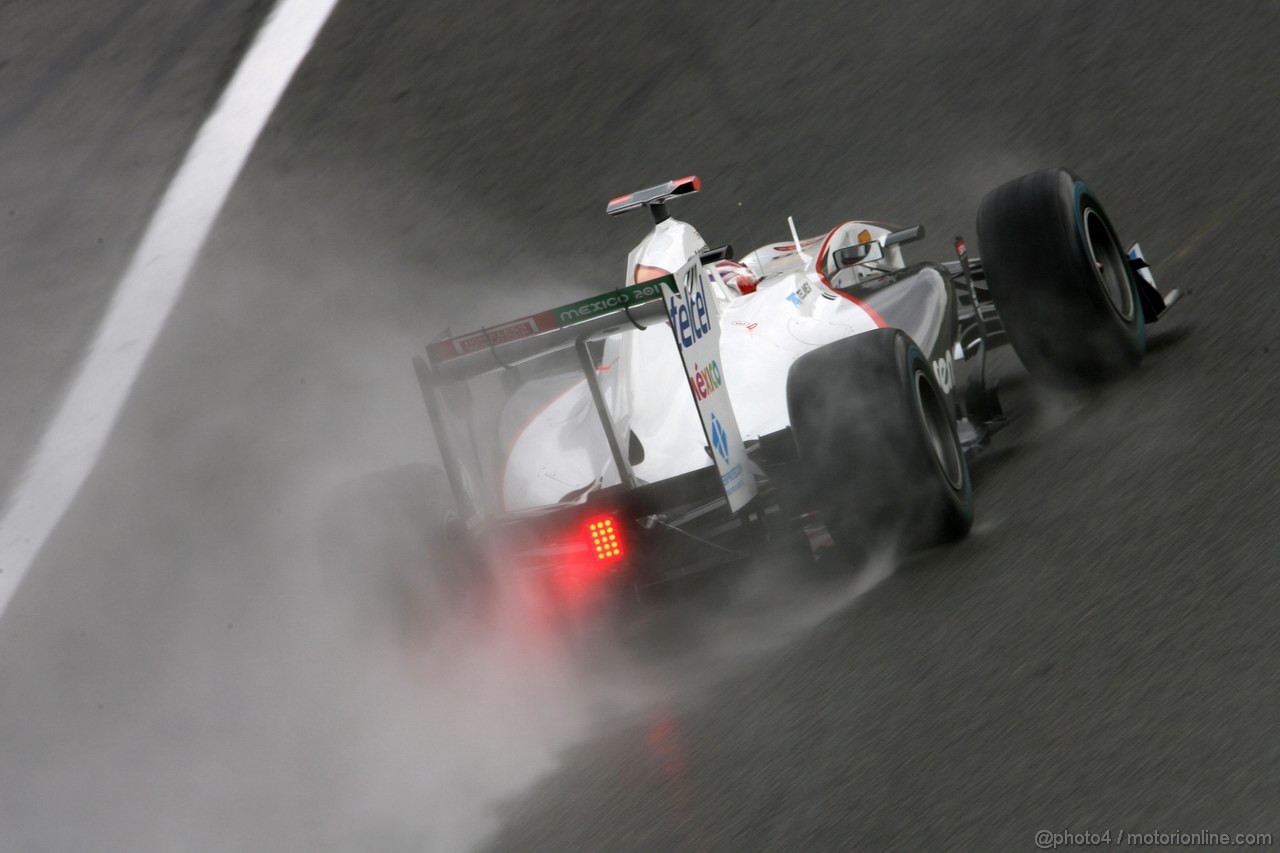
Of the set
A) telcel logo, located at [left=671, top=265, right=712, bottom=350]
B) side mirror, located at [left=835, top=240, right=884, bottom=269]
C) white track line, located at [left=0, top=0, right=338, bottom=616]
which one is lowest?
telcel logo, located at [left=671, top=265, right=712, bottom=350]

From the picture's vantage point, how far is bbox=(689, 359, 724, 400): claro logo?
5426 millimetres

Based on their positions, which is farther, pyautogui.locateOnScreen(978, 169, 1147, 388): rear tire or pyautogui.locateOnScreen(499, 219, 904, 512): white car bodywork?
pyautogui.locateOnScreen(978, 169, 1147, 388): rear tire

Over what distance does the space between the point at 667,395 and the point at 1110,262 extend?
85.4 inches

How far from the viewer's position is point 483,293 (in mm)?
11078

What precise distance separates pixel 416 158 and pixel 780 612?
7772 mm

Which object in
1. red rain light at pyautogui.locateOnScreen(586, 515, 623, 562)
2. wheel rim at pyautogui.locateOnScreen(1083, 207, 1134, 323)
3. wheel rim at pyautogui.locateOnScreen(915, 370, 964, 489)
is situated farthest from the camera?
wheel rim at pyautogui.locateOnScreen(1083, 207, 1134, 323)

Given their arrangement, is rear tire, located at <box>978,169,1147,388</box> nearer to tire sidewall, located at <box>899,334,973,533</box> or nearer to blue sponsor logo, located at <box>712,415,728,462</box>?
tire sidewall, located at <box>899,334,973,533</box>

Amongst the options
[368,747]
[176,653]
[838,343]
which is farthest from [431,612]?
[176,653]

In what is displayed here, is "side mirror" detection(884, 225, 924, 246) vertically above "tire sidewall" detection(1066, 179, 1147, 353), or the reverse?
"side mirror" detection(884, 225, 924, 246)

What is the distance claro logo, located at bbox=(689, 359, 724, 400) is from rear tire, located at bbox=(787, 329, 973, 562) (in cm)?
30

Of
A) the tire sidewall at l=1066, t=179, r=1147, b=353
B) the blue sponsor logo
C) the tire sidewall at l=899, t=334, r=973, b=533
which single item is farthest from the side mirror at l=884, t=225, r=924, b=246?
the blue sponsor logo

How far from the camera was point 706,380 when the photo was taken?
5496 millimetres

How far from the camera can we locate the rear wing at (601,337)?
215 inches

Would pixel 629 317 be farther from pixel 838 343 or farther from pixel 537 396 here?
pixel 537 396
